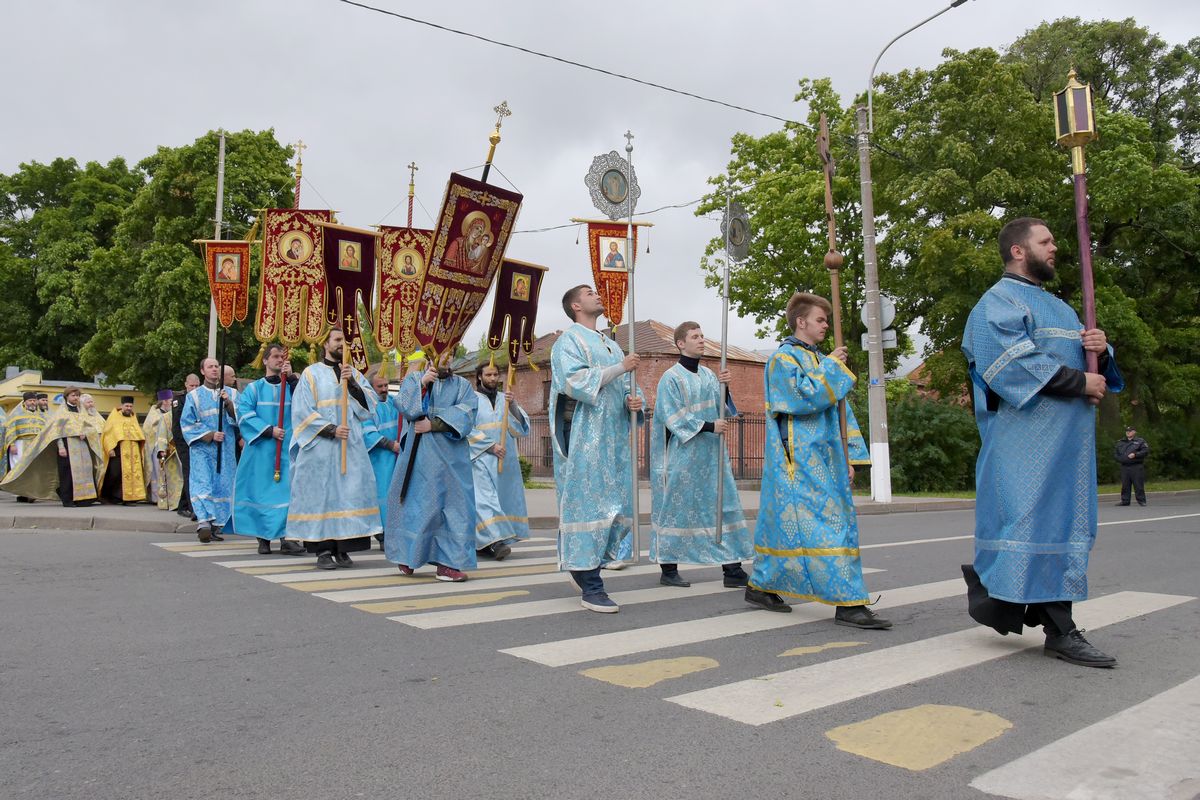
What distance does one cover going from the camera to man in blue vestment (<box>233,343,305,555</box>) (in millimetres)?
9227

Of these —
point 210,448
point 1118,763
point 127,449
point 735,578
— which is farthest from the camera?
point 127,449

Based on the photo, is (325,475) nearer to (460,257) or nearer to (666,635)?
(460,257)

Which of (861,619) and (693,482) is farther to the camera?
(693,482)

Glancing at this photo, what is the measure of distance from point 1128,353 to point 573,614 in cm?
2539

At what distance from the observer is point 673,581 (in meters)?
6.90

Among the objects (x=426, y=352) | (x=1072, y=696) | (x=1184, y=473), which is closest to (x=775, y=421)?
(x=1072, y=696)

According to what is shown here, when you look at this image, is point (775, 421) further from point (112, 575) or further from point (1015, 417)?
point (112, 575)

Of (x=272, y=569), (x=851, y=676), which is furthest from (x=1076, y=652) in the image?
(x=272, y=569)

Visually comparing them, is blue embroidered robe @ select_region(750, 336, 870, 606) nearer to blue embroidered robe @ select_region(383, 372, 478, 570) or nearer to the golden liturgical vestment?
blue embroidered robe @ select_region(383, 372, 478, 570)

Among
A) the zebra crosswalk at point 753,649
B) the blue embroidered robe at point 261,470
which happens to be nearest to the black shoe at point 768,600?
the zebra crosswalk at point 753,649

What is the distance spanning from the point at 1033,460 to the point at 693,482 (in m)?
2.88

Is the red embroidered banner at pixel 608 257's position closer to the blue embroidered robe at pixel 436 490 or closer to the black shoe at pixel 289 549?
the blue embroidered robe at pixel 436 490

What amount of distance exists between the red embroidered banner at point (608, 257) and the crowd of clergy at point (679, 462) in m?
1.42

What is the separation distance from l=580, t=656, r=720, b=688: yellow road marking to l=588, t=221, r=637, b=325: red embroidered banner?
5197mm
